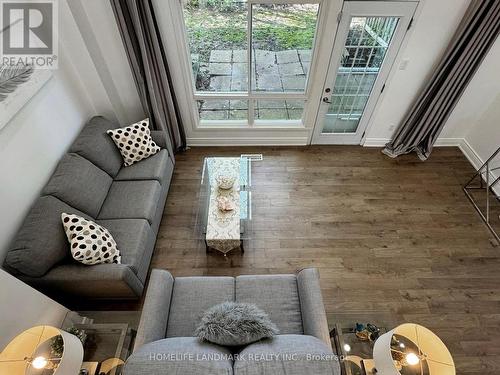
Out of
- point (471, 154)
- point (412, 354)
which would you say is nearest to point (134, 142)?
point (412, 354)

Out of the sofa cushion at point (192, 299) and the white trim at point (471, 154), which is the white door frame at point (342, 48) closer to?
the white trim at point (471, 154)

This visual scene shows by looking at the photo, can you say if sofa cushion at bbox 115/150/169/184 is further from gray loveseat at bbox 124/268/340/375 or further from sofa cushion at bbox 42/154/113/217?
gray loveseat at bbox 124/268/340/375

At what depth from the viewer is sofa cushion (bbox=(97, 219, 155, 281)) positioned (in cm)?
231

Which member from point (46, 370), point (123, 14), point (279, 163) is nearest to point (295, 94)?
point (279, 163)

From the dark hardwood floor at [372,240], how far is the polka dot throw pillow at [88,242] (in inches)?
25.1

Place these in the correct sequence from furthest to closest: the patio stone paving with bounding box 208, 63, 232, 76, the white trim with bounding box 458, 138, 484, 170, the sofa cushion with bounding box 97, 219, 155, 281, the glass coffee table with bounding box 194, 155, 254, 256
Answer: the white trim with bounding box 458, 138, 484, 170 → the patio stone paving with bounding box 208, 63, 232, 76 → the glass coffee table with bounding box 194, 155, 254, 256 → the sofa cushion with bounding box 97, 219, 155, 281

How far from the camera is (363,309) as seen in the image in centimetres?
246

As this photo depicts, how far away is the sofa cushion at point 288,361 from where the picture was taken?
1.37m

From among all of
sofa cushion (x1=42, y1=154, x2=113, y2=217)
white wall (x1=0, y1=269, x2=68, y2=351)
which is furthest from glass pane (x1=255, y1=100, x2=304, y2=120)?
white wall (x1=0, y1=269, x2=68, y2=351)

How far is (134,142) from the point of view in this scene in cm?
299

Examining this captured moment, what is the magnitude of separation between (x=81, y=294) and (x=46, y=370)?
3.17 feet

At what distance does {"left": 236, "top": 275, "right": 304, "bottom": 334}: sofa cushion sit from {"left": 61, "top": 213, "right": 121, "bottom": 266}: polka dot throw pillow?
1.05 meters

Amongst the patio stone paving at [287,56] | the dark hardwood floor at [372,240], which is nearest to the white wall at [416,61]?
the dark hardwood floor at [372,240]

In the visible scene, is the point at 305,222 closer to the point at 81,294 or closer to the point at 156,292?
the point at 156,292
